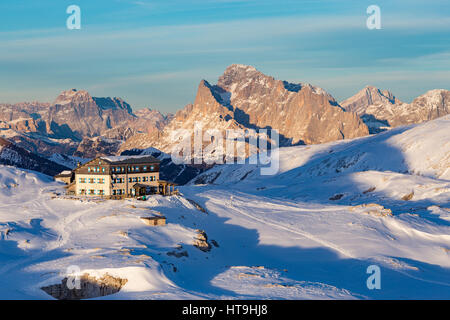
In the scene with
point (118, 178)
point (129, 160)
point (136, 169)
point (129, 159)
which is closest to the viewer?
point (118, 178)

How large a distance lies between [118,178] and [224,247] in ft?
110

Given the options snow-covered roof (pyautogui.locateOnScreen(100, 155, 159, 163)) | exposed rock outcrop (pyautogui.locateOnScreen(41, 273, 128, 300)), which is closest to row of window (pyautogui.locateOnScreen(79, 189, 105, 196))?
snow-covered roof (pyautogui.locateOnScreen(100, 155, 159, 163))

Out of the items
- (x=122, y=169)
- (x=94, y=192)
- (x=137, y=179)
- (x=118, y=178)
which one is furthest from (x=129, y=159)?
(x=94, y=192)

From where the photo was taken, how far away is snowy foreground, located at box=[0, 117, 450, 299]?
237 feet

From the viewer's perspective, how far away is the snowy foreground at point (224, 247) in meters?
72.4

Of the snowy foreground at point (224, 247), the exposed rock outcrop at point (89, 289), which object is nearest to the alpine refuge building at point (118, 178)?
the snowy foreground at point (224, 247)

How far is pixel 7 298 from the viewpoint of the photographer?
65.0 metres

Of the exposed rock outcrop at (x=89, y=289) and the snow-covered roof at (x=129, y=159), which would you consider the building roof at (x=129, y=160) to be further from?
the exposed rock outcrop at (x=89, y=289)

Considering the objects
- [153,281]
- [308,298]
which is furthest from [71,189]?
[308,298]

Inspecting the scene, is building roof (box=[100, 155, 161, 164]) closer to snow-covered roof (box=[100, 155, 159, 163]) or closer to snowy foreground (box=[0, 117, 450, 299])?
snow-covered roof (box=[100, 155, 159, 163])

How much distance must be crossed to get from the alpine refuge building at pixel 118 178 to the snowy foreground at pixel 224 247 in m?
7.79

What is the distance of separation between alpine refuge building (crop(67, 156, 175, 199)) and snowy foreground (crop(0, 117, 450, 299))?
779 centimetres

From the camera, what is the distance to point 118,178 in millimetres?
124938

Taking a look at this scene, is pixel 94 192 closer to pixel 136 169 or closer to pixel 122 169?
pixel 122 169
